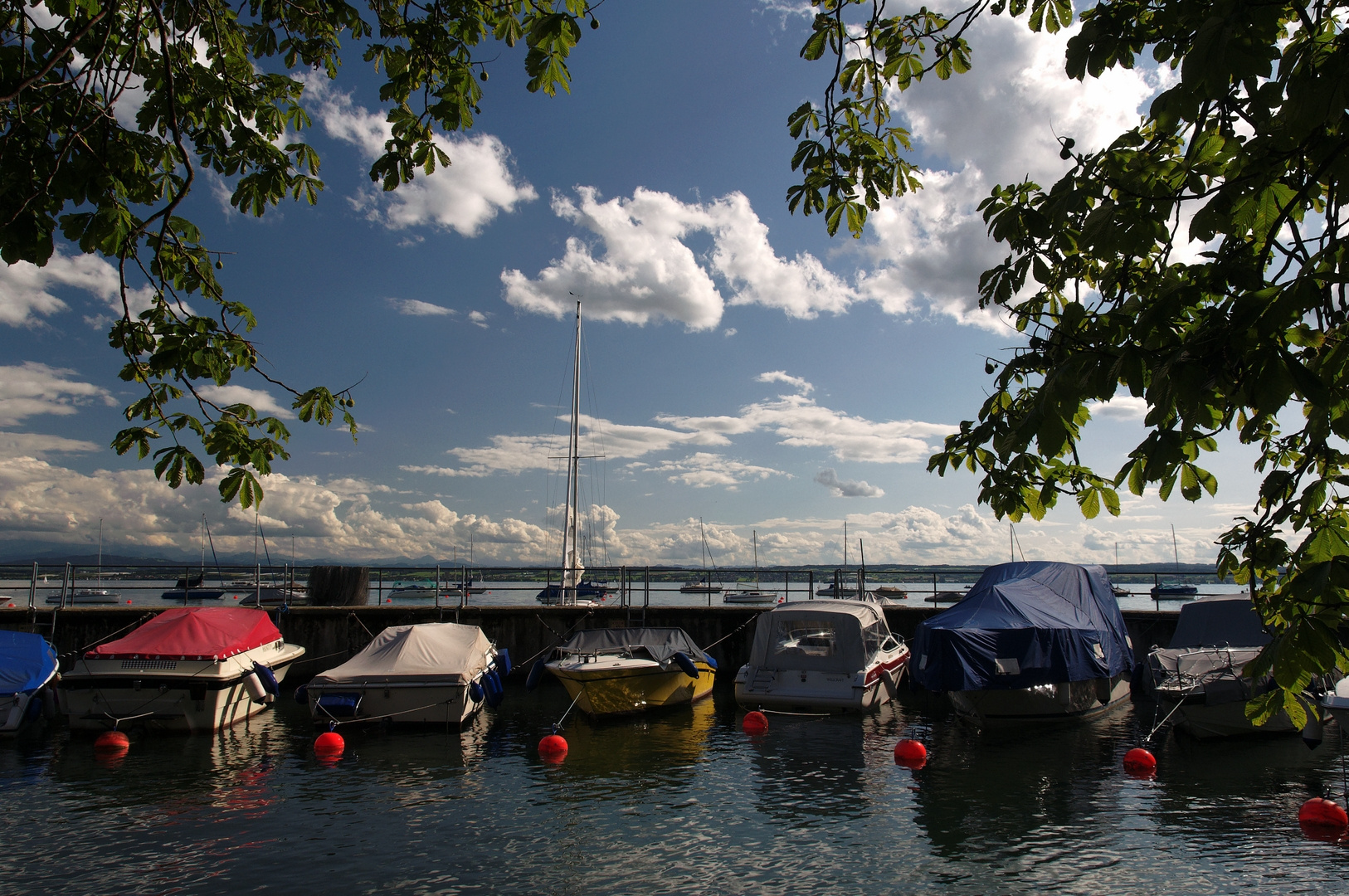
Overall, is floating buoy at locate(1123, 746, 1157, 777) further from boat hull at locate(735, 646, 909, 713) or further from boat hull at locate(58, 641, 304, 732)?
boat hull at locate(58, 641, 304, 732)

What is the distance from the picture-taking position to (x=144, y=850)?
379 inches

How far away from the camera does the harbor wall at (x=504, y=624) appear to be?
22031 mm

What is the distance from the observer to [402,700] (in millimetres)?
16438

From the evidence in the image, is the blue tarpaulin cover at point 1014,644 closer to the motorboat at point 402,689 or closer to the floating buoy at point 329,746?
the motorboat at point 402,689

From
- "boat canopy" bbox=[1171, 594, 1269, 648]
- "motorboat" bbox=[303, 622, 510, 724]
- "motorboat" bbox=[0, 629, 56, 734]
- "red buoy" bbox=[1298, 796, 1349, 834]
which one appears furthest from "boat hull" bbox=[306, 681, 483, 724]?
"boat canopy" bbox=[1171, 594, 1269, 648]

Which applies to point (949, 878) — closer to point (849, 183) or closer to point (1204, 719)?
point (849, 183)

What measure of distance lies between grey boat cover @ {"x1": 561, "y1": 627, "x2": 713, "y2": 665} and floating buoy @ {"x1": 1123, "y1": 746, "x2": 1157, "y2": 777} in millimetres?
9483

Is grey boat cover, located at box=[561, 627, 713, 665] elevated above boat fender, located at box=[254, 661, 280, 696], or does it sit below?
above

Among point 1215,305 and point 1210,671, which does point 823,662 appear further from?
point 1215,305

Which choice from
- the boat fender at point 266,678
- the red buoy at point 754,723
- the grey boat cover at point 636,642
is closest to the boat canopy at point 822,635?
the red buoy at point 754,723

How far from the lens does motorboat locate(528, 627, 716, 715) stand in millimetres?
17156

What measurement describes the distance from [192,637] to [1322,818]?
19920 millimetres

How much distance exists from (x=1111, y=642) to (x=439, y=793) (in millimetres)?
14602

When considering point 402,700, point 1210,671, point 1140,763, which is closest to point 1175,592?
point 1210,671
